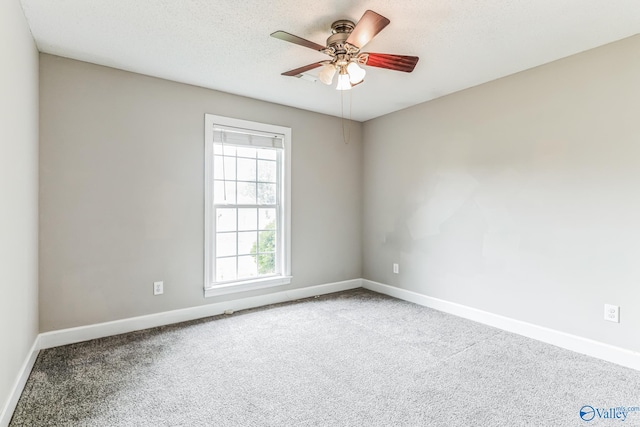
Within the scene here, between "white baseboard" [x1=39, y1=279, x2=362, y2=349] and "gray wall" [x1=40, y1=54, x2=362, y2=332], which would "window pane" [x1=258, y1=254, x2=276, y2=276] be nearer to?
"white baseboard" [x1=39, y1=279, x2=362, y2=349]

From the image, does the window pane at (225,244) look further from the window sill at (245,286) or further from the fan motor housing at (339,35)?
the fan motor housing at (339,35)

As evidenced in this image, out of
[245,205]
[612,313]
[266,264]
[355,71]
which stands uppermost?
[355,71]

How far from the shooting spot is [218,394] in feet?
6.84

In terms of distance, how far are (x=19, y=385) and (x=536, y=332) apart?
12.6 ft

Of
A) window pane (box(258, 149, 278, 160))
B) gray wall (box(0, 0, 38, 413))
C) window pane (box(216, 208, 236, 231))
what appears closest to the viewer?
gray wall (box(0, 0, 38, 413))

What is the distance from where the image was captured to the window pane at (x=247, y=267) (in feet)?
12.5

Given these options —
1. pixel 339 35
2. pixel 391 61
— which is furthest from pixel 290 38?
pixel 391 61

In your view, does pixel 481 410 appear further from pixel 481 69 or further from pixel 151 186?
pixel 151 186

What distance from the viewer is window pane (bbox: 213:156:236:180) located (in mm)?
3633

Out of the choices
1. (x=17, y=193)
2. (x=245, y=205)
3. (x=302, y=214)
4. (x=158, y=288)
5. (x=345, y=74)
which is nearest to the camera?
(x=17, y=193)

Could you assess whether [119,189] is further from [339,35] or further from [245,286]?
[339,35]

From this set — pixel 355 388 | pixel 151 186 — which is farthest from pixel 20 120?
pixel 355 388

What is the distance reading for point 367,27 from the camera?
6.29ft

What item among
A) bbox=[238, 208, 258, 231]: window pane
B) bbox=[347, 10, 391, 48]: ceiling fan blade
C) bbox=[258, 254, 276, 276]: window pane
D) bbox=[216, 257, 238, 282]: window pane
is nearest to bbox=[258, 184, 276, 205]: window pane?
bbox=[238, 208, 258, 231]: window pane
